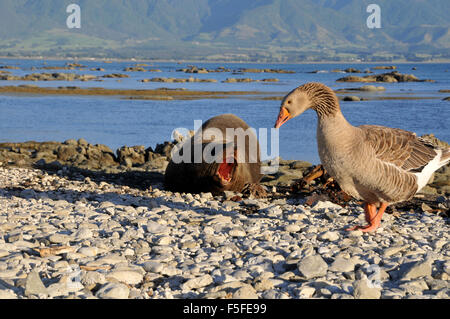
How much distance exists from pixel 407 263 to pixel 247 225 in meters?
2.39

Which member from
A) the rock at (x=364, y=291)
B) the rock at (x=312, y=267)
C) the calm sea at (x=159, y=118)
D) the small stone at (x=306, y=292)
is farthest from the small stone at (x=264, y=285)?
the calm sea at (x=159, y=118)

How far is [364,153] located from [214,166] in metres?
3.98

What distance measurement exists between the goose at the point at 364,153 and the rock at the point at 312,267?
1262 millimetres

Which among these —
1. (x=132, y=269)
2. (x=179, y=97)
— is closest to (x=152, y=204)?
(x=132, y=269)

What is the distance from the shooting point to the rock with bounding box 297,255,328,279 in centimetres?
585

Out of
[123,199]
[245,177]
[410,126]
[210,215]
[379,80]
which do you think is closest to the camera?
[210,215]

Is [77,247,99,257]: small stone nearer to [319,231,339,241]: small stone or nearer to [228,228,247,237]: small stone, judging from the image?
[228,228,247,237]: small stone

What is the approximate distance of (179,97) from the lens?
1687 inches

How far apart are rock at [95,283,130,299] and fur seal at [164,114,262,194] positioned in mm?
5061

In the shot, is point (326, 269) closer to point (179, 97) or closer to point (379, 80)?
point (179, 97)

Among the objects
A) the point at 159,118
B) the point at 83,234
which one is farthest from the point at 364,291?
the point at 159,118

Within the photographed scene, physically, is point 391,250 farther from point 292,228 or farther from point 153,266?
point 153,266

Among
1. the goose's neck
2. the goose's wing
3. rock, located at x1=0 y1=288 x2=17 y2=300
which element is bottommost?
rock, located at x1=0 y1=288 x2=17 y2=300

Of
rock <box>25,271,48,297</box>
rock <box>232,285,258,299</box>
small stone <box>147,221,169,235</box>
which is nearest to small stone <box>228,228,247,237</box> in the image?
small stone <box>147,221,169,235</box>
